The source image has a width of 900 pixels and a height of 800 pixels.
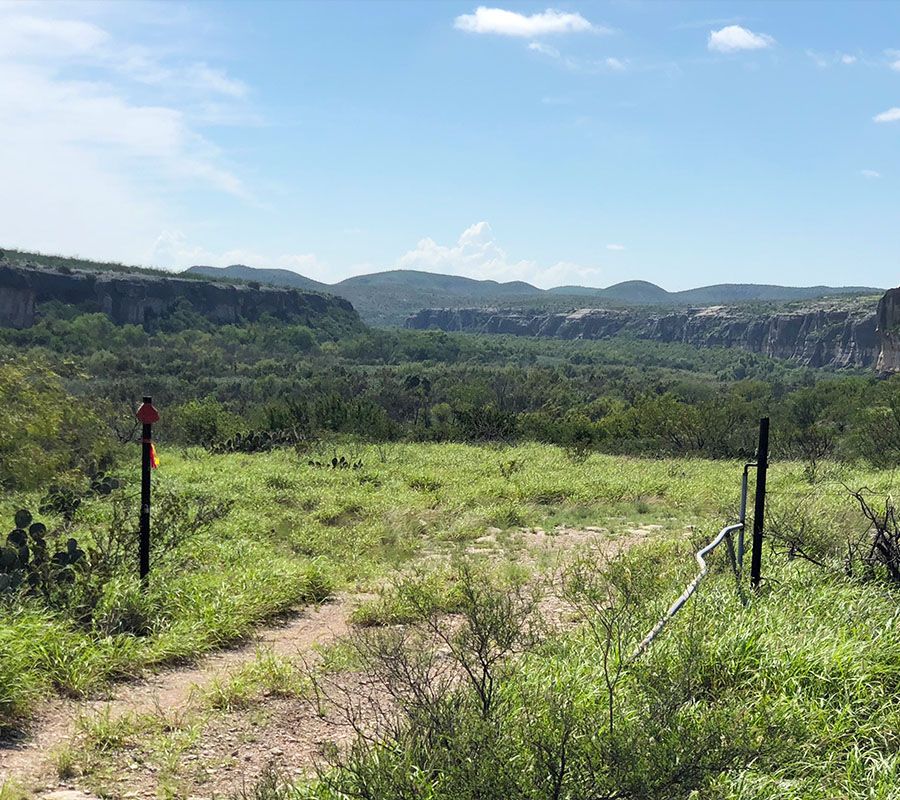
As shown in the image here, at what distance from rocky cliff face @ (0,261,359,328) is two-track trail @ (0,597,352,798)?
8130 centimetres

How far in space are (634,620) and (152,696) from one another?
3000 millimetres

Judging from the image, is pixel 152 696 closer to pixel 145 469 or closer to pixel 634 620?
pixel 145 469

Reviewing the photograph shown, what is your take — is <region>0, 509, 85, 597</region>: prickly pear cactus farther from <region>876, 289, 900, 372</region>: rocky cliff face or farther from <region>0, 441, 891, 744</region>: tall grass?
<region>876, 289, 900, 372</region>: rocky cliff face

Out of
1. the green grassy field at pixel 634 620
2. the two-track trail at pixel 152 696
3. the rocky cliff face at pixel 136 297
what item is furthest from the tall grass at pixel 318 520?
the rocky cliff face at pixel 136 297

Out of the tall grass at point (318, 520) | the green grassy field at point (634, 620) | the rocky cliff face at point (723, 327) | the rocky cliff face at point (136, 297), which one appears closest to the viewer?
the green grassy field at point (634, 620)

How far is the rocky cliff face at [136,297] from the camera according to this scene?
80062mm

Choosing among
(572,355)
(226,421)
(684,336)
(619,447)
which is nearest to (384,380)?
(226,421)

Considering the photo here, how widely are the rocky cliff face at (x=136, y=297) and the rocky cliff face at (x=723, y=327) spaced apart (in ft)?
207

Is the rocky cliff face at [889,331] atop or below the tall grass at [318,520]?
atop

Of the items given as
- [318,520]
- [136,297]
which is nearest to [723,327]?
[136,297]

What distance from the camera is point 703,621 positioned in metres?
4.81

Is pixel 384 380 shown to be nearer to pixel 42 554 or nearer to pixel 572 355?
pixel 42 554

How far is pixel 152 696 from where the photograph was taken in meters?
4.73

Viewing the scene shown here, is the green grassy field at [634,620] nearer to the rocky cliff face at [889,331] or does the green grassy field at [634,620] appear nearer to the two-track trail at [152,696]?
the two-track trail at [152,696]
